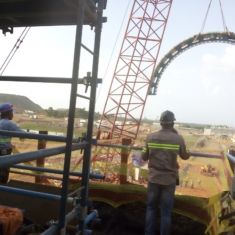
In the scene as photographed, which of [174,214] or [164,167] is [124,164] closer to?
[174,214]

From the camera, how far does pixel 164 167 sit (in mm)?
3602

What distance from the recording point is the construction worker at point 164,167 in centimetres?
361

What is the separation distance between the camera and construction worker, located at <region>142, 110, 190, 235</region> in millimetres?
3611

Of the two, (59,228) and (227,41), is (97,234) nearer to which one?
(59,228)

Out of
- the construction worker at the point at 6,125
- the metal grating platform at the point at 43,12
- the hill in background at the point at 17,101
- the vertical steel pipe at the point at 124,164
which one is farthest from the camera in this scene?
the hill in background at the point at 17,101

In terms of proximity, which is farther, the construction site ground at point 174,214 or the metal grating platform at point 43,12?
the construction site ground at point 174,214

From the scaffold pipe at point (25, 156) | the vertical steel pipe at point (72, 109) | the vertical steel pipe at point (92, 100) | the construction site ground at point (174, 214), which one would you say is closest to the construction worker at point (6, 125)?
the construction site ground at point (174, 214)

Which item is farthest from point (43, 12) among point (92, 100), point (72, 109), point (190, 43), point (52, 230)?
point (190, 43)

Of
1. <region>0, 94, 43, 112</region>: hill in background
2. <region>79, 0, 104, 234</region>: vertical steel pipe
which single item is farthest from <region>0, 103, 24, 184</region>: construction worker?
<region>0, 94, 43, 112</region>: hill in background

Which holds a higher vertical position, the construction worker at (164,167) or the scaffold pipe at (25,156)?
the scaffold pipe at (25,156)

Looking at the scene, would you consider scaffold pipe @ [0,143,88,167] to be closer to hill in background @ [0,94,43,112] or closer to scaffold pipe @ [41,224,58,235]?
scaffold pipe @ [41,224,58,235]

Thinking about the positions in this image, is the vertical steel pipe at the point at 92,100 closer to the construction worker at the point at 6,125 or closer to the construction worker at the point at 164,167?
the construction worker at the point at 164,167

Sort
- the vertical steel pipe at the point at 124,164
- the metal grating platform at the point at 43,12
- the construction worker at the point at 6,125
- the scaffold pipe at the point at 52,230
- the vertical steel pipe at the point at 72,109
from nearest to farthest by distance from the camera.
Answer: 1. the scaffold pipe at the point at 52,230
2. the vertical steel pipe at the point at 72,109
3. the metal grating platform at the point at 43,12
4. the construction worker at the point at 6,125
5. the vertical steel pipe at the point at 124,164

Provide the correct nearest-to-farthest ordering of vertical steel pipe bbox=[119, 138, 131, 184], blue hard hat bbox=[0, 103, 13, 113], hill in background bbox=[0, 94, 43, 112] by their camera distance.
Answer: blue hard hat bbox=[0, 103, 13, 113] → vertical steel pipe bbox=[119, 138, 131, 184] → hill in background bbox=[0, 94, 43, 112]
